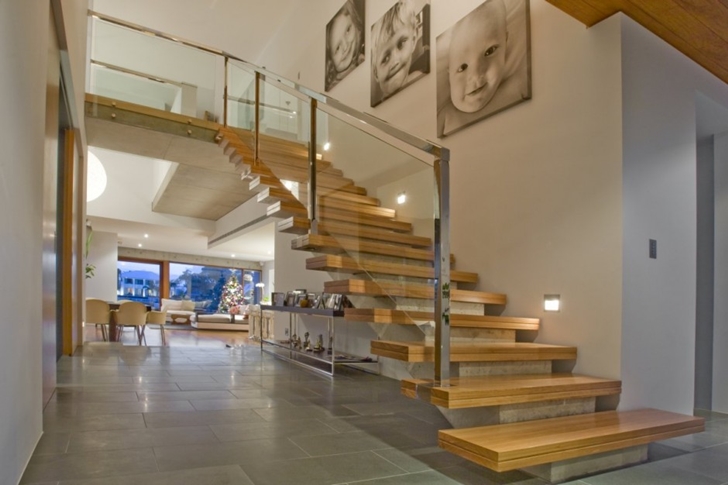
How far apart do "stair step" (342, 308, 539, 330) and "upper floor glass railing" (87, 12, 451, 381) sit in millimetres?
44

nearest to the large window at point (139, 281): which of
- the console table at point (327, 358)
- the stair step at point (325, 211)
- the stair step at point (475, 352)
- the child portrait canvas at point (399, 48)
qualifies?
the console table at point (327, 358)

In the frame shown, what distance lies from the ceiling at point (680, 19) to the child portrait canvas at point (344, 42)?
3.93 m

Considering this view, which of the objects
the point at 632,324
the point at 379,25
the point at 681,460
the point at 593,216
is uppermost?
the point at 379,25

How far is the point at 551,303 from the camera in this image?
3.66 meters

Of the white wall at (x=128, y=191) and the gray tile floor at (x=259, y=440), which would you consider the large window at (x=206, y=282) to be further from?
the gray tile floor at (x=259, y=440)

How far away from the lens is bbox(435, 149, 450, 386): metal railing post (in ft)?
8.70

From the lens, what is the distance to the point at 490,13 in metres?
4.55

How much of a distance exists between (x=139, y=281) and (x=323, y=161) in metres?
17.8

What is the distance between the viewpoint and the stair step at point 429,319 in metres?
3.04

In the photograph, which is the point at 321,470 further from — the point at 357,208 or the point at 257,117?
the point at 257,117

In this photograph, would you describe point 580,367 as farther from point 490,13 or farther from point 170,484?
point 490,13

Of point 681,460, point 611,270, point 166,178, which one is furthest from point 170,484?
point 166,178

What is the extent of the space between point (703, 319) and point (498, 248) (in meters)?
1.82

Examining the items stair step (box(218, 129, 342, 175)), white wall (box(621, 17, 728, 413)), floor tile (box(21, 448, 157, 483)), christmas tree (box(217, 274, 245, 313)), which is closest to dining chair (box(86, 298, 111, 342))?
stair step (box(218, 129, 342, 175))
